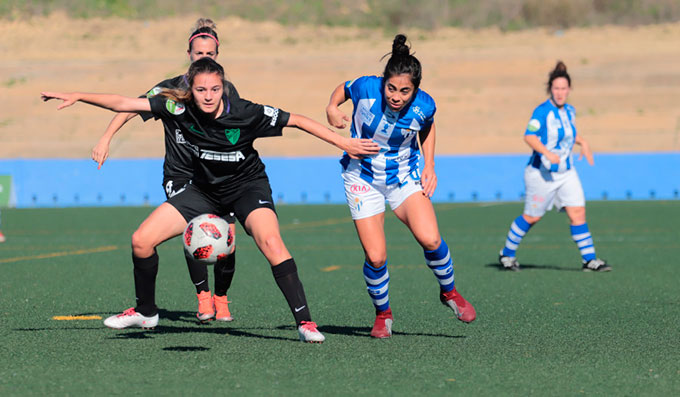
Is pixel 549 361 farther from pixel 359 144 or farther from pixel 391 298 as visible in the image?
pixel 391 298

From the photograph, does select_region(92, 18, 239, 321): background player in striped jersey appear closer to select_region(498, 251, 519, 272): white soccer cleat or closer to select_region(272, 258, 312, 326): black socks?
select_region(272, 258, 312, 326): black socks

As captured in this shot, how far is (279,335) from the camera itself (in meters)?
6.68

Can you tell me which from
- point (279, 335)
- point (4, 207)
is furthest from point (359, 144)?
point (4, 207)

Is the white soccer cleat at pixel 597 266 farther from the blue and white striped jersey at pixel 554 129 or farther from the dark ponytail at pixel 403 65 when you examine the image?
the dark ponytail at pixel 403 65

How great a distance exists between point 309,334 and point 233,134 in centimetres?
133

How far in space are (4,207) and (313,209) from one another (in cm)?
779

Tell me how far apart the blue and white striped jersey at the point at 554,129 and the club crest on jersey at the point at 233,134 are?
5.24 m

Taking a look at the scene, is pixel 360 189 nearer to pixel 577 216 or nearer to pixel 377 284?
pixel 377 284

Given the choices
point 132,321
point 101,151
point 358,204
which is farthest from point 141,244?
point 358,204

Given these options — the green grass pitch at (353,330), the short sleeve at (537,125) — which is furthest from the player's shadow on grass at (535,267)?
the short sleeve at (537,125)

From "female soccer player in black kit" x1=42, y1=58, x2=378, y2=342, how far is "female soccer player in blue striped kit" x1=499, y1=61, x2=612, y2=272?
5.00m

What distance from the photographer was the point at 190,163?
7.38 metres

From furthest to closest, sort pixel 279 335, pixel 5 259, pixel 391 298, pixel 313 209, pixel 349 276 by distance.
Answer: pixel 313 209 < pixel 5 259 < pixel 349 276 < pixel 391 298 < pixel 279 335

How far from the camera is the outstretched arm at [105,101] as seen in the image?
19.8 feet
